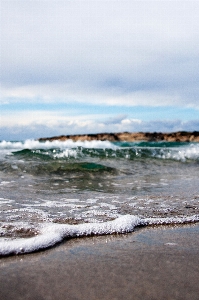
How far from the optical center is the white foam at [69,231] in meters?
2.76

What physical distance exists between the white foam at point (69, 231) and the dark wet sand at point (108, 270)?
0.38 ft

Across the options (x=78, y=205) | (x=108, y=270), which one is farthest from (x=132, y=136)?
(x=108, y=270)

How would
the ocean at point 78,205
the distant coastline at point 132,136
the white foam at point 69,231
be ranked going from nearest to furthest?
1. the white foam at point 69,231
2. the ocean at point 78,205
3. the distant coastline at point 132,136

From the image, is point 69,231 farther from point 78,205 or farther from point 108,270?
point 78,205

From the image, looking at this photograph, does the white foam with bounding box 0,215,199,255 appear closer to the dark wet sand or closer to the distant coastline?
the dark wet sand

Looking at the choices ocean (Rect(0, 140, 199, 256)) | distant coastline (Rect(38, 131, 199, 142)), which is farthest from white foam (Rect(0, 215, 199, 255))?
distant coastline (Rect(38, 131, 199, 142))

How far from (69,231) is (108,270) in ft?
3.12

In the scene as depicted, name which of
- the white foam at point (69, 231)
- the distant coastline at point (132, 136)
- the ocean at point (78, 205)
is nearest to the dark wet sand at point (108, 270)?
the white foam at point (69, 231)

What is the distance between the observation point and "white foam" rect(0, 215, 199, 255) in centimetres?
276

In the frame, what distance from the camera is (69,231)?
3209 millimetres

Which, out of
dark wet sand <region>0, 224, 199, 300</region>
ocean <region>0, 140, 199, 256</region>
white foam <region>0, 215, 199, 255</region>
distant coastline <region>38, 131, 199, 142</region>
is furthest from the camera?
distant coastline <region>38, 131, 199, 142</region>

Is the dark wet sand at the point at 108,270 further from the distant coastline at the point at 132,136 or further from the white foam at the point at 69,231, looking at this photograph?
the distant coastline at the point at 132,136

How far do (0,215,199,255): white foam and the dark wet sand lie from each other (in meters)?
0.12

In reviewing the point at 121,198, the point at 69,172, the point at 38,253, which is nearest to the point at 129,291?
the point at 38,253
